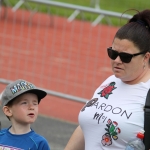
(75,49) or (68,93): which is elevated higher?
(75,49)

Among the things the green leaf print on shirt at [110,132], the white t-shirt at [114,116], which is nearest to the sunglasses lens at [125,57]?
the white t-shirt at [114,116]

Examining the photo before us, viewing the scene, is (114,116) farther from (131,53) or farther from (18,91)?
(18,91)

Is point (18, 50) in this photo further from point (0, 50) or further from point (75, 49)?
point (75, 49)

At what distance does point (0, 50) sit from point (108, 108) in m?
5.57

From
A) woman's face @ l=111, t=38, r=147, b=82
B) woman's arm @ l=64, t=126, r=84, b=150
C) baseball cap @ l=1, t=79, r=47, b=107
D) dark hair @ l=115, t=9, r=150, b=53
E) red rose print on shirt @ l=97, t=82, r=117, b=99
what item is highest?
dark hair @ l=115, t=9, r=150, b=53

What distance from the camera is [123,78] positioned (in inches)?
148

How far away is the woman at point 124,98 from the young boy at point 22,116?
0.32m

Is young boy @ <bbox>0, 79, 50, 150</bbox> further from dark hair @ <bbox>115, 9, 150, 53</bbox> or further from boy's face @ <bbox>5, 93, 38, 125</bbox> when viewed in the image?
dark hair @ <bbox>115, 9, 150, 53</bbox>

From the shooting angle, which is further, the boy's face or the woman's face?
the boy's face

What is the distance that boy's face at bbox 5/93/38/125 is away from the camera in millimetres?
3936

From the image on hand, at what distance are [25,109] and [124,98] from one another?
25.6 inches

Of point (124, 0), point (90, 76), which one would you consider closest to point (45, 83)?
point (90, 76)

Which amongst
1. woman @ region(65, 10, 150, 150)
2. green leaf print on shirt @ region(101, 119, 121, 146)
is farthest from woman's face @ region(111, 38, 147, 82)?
Result: green leaf print on shirt @ region(101, 119, 121, 146)

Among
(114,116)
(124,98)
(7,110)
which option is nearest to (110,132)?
(114,116)
